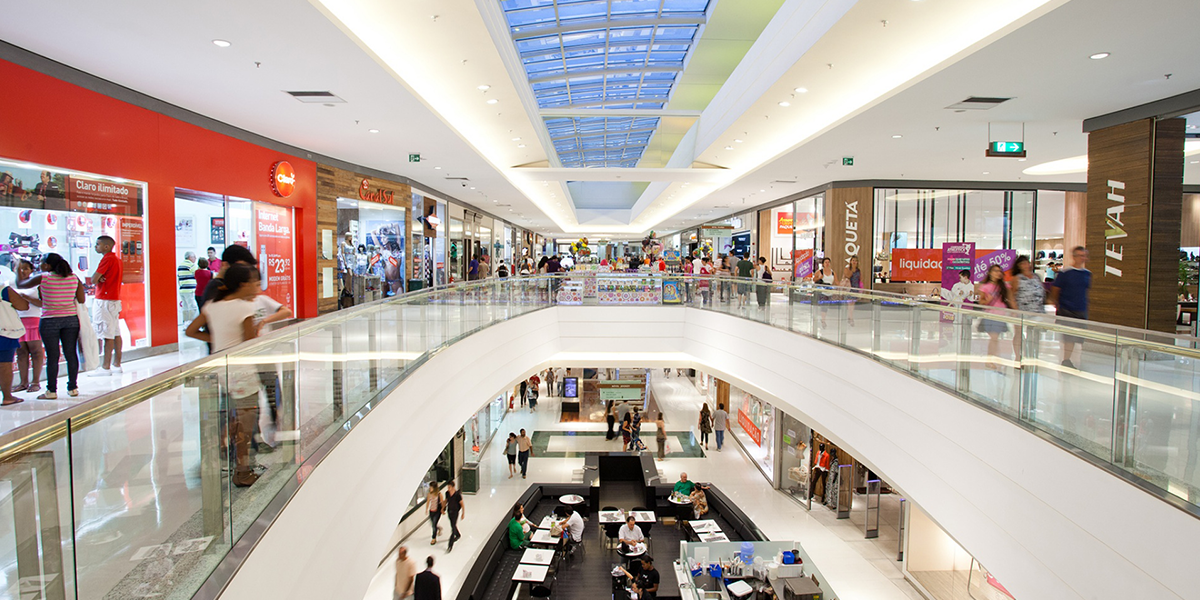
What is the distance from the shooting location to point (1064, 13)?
5.43 metres

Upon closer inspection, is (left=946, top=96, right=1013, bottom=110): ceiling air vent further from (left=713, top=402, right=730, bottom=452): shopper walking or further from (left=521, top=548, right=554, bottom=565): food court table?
(left=713, top=402, right=730, bottom=452): shopper walking

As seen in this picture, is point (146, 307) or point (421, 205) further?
point (421, 205)

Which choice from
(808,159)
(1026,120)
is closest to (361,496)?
(1026,120)

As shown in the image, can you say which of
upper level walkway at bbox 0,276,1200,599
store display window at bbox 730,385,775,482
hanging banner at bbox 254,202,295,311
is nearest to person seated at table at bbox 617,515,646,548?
store display window at bbox 730,385,775,482

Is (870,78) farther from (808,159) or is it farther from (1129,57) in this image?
(808,159)

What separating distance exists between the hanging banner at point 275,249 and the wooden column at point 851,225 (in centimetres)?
1330

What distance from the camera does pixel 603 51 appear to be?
13.3 m

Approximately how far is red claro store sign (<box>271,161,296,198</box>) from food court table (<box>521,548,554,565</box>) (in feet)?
26.4

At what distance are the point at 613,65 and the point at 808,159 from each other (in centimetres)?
508

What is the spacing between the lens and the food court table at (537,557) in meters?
10.9

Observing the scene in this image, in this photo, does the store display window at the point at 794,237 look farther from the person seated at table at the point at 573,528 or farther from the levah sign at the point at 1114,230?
the person seated at table at the point at 573,528

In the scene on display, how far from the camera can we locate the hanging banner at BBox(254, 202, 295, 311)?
35.1 ft

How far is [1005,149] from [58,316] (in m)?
12.5

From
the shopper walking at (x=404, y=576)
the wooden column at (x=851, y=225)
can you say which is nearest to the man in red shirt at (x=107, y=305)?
the shopper walking at (x=404, y=576)
